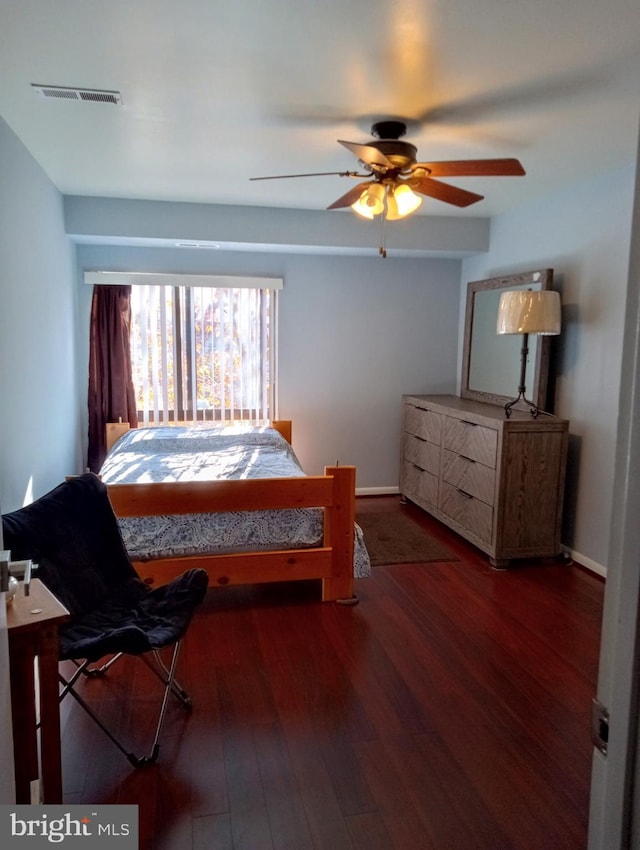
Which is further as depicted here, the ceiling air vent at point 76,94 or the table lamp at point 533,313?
the table lamp at point 533,313

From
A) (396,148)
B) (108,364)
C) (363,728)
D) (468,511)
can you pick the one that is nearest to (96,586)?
(363,728)

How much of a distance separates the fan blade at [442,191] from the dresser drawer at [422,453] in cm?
208

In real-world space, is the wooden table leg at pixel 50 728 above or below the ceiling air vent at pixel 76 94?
below

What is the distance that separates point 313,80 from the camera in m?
2.25

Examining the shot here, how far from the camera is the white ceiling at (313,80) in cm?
182

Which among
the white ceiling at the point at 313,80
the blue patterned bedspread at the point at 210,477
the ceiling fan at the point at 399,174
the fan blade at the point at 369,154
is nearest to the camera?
the white ceiling at the point at 313,80

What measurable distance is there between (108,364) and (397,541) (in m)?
2.68

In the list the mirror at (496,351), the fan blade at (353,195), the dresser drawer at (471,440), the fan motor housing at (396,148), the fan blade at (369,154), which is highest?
the fan motor housing at (396,148)

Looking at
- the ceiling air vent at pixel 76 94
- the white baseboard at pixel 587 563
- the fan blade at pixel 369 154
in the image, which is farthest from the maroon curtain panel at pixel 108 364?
the white baseboard at pixel 587 563

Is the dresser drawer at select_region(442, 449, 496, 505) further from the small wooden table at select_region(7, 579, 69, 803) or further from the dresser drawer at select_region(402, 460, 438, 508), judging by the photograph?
the small wooden table at select_region(7, 579, 69, 803)

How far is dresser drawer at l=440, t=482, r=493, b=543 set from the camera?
3.71m

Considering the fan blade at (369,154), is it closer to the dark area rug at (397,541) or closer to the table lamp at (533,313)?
the table lamp at (533,313)

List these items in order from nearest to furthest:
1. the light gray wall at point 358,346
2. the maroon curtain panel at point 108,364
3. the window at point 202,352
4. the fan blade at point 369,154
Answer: the fan blade at point 369,154 → the maroon curtain panel at point 108,364 → the window at point 202,352 → the light gray wall at point 358,346

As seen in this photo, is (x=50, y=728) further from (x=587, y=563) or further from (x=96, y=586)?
(x=587, y=563)
